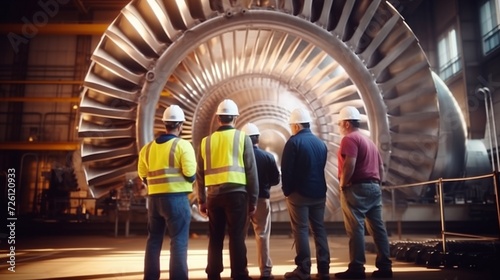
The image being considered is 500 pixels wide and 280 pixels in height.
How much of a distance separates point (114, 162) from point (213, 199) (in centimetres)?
219

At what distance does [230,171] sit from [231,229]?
1.23ft

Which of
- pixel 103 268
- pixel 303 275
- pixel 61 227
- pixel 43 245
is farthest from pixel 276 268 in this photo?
pixel 61 227

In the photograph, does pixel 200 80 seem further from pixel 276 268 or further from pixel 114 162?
pixel 276 268

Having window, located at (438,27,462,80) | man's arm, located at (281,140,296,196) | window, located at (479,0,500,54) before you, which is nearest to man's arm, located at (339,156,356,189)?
man's arm, located at (281,140,296,196)

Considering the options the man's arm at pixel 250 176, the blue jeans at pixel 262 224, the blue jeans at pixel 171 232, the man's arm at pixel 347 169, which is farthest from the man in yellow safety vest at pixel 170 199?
the man's arm at pixel 347 169

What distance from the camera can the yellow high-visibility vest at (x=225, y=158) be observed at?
110 inches

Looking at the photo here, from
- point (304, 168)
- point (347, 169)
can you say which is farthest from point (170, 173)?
point (347, 169)

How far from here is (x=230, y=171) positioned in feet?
9.11

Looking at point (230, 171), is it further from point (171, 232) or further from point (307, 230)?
point (307, 230)

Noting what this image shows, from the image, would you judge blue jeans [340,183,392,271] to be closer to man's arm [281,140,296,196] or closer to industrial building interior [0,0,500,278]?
man's arm [281,140,296,196]

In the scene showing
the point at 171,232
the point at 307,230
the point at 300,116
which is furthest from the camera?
the point at 300,116

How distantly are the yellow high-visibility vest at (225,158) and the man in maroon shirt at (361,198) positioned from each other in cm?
76

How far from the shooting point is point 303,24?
14.3ft

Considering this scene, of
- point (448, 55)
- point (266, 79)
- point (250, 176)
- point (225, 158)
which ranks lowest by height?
point (250, 176)
